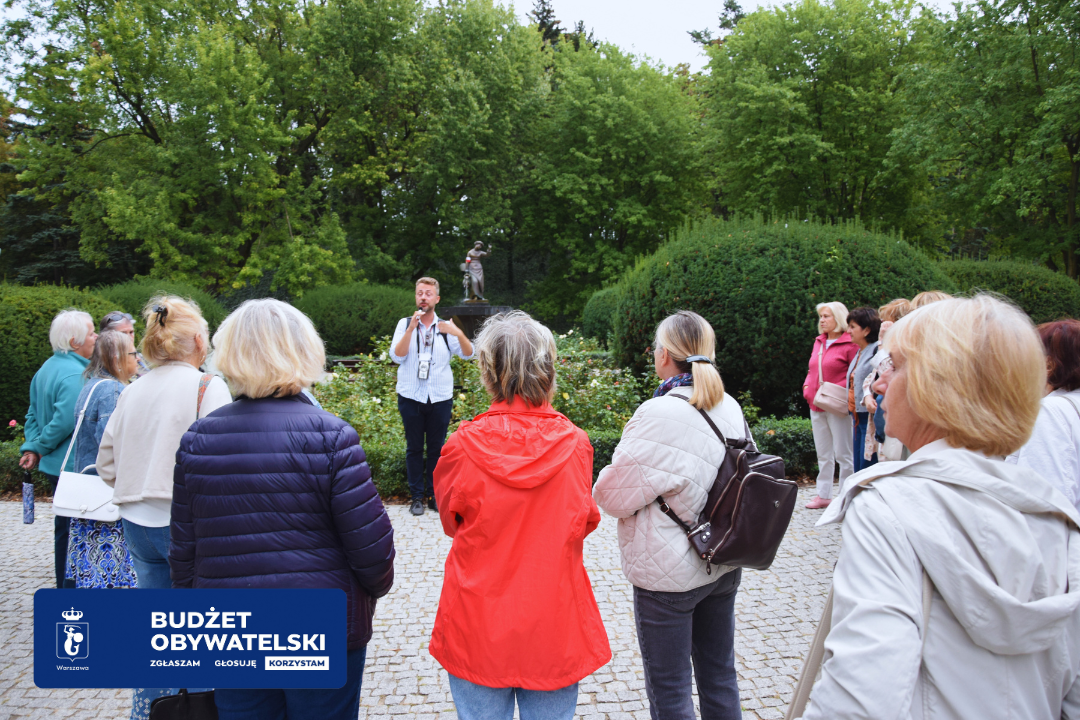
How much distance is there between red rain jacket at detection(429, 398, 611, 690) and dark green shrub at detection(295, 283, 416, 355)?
1451cm

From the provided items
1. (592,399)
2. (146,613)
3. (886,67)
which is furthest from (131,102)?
(886,67)

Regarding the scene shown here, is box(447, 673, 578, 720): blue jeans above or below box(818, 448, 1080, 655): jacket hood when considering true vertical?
below

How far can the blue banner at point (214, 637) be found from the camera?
73.0 inches

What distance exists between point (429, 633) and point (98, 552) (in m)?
1.76

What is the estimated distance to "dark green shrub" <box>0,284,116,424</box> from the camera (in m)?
8.58

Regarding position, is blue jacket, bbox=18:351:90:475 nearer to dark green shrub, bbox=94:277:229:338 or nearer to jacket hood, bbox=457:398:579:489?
jacket hood, bbox=457:398:579:489

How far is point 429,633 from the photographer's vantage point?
3791 millimetres

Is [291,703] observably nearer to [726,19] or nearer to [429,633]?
[429,633]

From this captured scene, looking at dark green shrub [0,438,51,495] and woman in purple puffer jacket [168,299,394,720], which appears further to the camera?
dark green shrub [0,438,51,495]

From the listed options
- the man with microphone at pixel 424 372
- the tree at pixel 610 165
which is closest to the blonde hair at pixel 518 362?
the man with microphone at pixel 424 372

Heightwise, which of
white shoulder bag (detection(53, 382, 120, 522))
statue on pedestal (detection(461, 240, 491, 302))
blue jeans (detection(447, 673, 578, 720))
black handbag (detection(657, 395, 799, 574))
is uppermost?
statue on pedestal (detection(461, 240, 491, 302))

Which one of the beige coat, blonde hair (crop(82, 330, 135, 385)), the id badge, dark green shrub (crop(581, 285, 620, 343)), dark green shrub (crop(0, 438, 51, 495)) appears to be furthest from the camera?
dark green shrub (crop(581, 285, 620, 343))

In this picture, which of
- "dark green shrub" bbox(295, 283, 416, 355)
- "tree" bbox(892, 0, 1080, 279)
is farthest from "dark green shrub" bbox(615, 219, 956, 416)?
"tree" bbox(892, 0, 1080, 279)

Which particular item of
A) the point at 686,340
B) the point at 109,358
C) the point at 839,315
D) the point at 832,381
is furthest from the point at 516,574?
the point at 839,315
